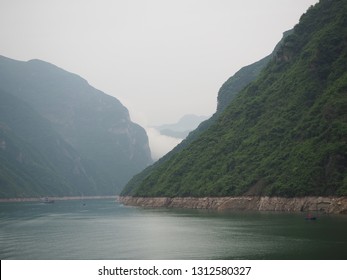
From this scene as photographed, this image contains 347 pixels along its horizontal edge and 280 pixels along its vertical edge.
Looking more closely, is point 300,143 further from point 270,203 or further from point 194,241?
point 194,241

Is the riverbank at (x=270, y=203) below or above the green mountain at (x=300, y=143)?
below

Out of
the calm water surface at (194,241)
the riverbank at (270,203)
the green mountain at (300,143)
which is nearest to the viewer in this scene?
the calm water surface at (194,241)

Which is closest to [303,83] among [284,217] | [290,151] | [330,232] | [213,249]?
[290,151]

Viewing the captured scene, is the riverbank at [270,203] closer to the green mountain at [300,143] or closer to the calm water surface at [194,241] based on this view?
the green mountain at [300,143]

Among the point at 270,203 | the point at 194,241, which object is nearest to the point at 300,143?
the point at 270,203

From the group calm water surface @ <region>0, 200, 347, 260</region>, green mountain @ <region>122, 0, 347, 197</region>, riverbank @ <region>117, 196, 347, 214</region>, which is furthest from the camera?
green mountain @ <region>122, 0, 347, 197</region>

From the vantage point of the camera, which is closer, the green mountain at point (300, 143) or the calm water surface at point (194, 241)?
the calm water surface at point (194, 241)

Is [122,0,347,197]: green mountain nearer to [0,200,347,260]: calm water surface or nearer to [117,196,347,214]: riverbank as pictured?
[117,196,347,214]: riverbank

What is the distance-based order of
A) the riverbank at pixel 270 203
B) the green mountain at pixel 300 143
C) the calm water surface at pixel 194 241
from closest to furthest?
the calm water surface at pixel 194 241 → the riverbank at pixel 270 203 → the green mountain at pixel 300 143

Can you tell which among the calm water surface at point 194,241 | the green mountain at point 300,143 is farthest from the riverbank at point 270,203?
the calm water surface at point 194,241

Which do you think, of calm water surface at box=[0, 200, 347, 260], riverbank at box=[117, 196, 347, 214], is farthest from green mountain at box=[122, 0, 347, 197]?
calm water surface at box=[0, 200, 347, 260]
